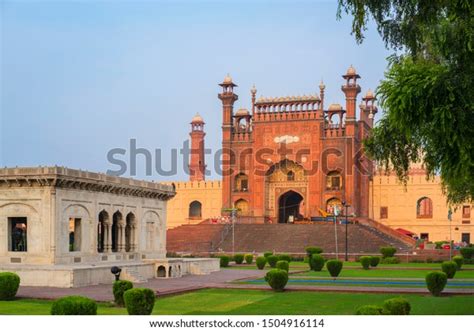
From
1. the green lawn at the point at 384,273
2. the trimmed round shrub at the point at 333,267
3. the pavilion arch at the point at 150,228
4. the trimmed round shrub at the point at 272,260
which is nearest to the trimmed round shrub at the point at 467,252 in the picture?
the green lawn at the point at 384,273

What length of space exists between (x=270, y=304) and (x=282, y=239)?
96.8 feet

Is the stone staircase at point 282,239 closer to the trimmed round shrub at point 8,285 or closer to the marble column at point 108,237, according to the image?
the marble column at point 108,237

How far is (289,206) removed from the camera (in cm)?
5947

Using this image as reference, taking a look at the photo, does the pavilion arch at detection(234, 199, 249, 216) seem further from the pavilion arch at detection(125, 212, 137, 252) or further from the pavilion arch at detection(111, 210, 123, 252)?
the pavilion arch at detection(111, 210, 123, 252)

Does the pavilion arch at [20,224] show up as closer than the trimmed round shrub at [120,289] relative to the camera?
No

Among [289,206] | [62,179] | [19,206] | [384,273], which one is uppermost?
[62,179]

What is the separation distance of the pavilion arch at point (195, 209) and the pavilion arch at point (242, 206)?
5043mm

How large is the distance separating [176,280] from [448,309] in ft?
36.9

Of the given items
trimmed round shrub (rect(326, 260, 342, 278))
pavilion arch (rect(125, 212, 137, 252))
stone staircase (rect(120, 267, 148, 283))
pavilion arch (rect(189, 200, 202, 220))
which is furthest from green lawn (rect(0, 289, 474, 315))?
pavilion arch (rect(189, 200, 202, 220))

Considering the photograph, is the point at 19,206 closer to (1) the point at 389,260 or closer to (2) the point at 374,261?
(2) the point at 374,261

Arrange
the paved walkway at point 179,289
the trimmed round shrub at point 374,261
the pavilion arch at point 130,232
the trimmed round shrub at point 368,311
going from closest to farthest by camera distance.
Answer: the trimmed round shrub at point 368,311, the paved walkway at point 179,289, the pavilion arch at point 130,232, the trimmed round shrub at point 374,261

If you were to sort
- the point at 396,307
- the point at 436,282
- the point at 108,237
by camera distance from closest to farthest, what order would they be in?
the point at 396,307
the point at 436,282
the point at 108,237

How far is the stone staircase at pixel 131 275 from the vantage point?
24.1 meters

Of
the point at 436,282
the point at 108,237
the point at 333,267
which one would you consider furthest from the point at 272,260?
the point at 436,282
